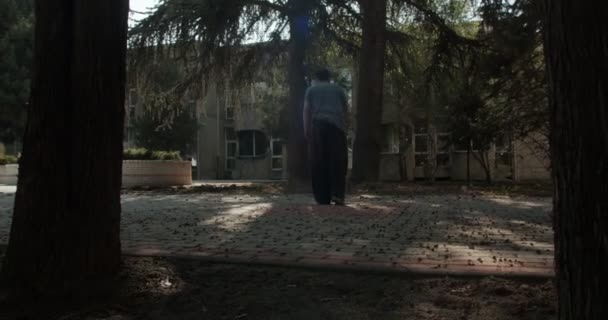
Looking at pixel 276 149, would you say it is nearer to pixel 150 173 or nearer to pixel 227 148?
pixel 227 148

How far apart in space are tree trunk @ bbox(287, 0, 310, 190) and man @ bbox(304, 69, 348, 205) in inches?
216

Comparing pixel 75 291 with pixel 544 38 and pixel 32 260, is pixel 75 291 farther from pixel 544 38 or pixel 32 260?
pixel 544 38

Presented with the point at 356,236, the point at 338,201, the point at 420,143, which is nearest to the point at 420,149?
the point at 420,143

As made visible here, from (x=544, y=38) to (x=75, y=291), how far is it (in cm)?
292

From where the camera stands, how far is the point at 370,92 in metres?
14.8

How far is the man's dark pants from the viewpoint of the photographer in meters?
8.56

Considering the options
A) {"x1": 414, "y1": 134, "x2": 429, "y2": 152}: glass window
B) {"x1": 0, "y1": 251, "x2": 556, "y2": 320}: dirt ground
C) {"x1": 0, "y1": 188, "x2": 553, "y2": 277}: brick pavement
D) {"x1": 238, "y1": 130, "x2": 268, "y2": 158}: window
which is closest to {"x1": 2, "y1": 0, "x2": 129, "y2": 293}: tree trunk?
{"x1": 0, "y1": 251, "x2": 556, "y2": 320}: dirt ground

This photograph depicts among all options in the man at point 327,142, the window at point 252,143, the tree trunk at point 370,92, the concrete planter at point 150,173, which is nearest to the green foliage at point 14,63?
the window at point 252,143

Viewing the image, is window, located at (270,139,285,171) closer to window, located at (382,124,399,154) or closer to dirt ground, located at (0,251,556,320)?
window, located at (382,124,399,154)

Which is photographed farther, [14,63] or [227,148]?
[227,148]

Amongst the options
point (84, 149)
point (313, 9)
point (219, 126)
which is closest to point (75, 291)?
point (84, 149)

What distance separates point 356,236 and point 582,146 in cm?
361

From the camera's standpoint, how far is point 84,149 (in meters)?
3.54

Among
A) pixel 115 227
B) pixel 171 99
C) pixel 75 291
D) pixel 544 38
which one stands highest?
pixel 171 99
